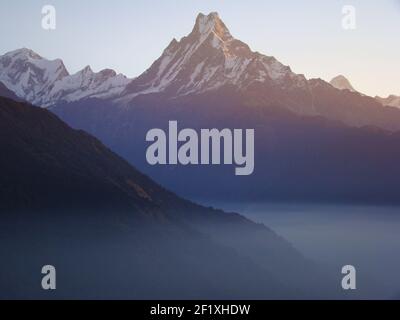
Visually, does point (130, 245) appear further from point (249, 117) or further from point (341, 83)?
point (341, 83)

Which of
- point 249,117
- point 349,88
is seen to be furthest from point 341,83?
point 249,117

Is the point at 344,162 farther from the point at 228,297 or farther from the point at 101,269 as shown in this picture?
the point at 101,269

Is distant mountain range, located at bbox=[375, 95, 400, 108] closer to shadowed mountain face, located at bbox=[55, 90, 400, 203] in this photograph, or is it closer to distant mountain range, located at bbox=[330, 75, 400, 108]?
distant mountain range, located at bbox=[330, 75, 400, 108]

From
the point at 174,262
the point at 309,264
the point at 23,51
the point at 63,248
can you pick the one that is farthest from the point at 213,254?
the point at 23,51

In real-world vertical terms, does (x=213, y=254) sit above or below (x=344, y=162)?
below

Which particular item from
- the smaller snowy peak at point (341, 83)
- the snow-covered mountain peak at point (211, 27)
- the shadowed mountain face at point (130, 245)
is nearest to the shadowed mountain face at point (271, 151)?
the smaller snowy peak at point (341, 83)
